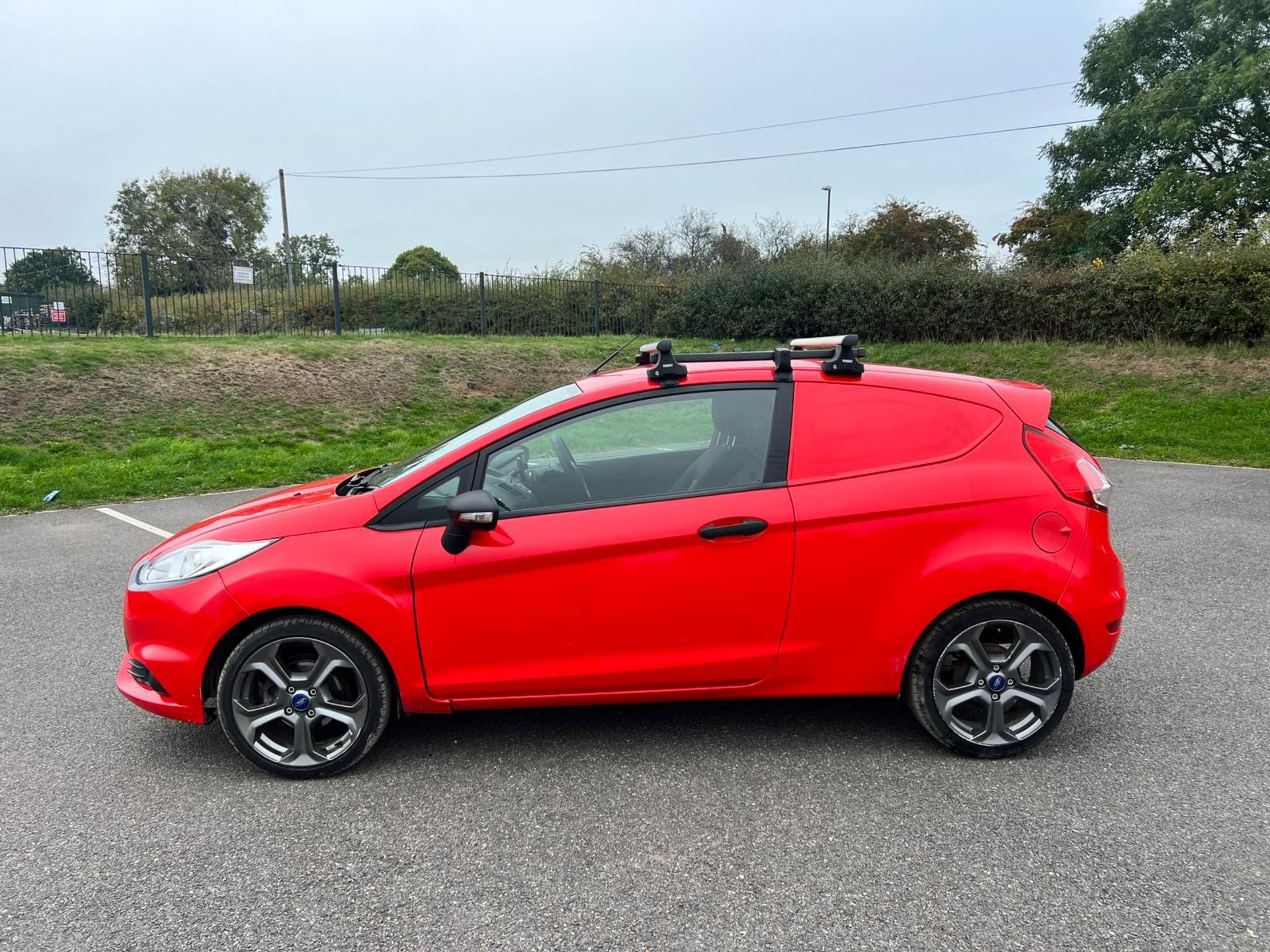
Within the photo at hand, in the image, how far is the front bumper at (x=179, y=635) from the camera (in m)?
3.17

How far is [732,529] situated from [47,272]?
16.8 meters

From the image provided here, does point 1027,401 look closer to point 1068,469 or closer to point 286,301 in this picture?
point 1068,469

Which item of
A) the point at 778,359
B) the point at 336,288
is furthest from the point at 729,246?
the point at 778,359

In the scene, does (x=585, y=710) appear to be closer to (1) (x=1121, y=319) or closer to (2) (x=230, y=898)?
(2) (x=230, y=898)

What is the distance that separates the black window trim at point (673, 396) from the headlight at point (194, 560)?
0.92 metres

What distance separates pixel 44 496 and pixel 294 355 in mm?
7007

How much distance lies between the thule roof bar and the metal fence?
15374 mm

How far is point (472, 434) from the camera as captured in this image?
3.58 metres

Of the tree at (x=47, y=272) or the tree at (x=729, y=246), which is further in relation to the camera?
the tree at (x=729, y=246)

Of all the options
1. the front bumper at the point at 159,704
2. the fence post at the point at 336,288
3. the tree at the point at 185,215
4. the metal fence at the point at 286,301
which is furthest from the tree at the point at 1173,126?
the tree at the point at 185,215

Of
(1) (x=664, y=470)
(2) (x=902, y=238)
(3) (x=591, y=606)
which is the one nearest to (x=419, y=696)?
(3) (x=591, y=606)

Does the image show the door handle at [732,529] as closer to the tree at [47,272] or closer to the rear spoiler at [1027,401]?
the rear spoiler at [1027,401]

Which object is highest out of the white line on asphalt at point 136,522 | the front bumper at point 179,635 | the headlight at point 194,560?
the headlight at point 194,560

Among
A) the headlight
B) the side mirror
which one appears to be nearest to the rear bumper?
the side mirror
